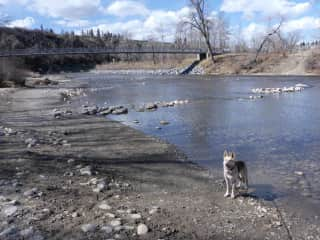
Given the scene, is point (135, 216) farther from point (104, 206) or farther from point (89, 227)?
point (89, 227)

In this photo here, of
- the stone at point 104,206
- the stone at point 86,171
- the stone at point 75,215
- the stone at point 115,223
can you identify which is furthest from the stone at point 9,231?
the stone at point 86,171

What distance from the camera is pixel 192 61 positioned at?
318 ft

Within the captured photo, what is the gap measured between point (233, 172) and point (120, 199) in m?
2.34

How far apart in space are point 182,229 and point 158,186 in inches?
97.6

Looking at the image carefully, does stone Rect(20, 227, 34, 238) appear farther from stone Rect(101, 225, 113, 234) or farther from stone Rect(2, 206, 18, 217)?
stone Rect(101, 225, 113, 234)

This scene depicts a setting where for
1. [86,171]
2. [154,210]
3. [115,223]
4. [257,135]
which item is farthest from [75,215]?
[257,135]

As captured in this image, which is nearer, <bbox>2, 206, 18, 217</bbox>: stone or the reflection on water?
<bbox>2, 206, 18, 217</bbox>: stone

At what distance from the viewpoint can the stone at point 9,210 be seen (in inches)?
277

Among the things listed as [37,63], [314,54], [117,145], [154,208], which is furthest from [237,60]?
[37,63]

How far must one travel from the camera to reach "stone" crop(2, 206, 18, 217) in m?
7.03

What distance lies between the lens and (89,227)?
6598 millimetres

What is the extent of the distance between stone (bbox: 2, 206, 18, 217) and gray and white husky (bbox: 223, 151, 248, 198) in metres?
4.05

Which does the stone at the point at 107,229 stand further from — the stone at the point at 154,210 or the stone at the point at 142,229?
the stone at the point at 154,210

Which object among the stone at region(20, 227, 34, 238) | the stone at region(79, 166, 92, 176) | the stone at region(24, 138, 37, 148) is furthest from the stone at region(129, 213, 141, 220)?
the stone at region(24, 138, 37, 148)
